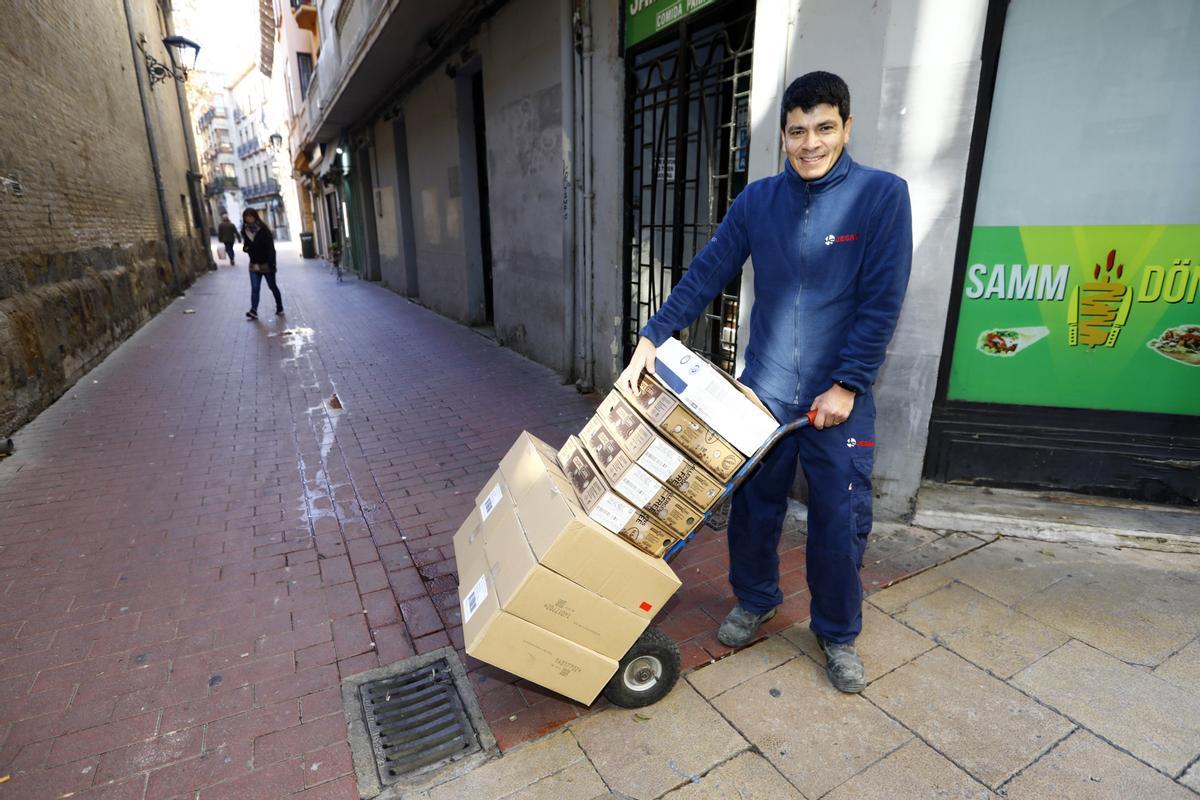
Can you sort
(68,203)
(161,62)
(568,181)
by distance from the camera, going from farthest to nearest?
(161,62) < (68,203) < (568,181)

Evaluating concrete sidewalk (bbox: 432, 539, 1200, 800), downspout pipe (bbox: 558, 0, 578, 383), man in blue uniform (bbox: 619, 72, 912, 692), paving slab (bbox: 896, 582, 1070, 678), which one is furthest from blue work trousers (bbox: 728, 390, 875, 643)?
downspout pipe (bbox: 558, 0, 578, 383)

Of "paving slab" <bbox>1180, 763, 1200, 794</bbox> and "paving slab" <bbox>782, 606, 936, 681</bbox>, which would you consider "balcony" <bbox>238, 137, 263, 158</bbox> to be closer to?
"paving slab" <bbox>782, 606, 936, 681</bbox>

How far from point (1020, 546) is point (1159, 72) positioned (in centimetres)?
264

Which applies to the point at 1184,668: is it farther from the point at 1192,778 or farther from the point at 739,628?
the point at 739,628

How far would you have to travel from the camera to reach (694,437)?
1999mm

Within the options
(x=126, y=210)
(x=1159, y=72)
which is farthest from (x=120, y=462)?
(x=126, y=210)

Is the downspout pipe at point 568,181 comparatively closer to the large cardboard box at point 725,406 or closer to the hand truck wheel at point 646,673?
the hand truck wheel at point 646,673

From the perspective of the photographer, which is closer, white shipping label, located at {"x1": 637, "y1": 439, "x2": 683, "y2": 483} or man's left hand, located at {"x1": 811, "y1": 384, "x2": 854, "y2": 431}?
white shipping label, located at {"x1": 637, "y1": 439, "x2": 683, "y2": 483}

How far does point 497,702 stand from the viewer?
2.48 m

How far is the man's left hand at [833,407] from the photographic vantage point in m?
2.18

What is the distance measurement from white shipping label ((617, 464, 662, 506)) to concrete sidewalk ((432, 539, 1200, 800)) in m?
0.95

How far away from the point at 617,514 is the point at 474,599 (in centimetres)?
62

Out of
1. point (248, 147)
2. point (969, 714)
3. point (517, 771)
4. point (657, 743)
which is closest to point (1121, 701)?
point (969, 714)

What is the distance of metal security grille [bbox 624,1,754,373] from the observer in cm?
461
